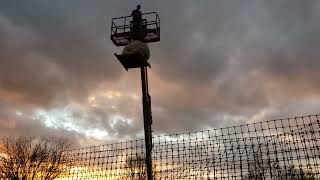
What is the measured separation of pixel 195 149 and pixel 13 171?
2361 cm

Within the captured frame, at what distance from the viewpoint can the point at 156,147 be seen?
9062 mm

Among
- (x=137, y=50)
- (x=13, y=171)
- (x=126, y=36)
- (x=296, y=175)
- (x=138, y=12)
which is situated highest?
(x=138, y=12)

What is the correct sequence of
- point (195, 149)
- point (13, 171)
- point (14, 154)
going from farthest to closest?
point (14, 154) < point (13, 171) < point (195, 149)

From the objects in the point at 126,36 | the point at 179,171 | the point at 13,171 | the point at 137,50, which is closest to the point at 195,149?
the point at 179,171

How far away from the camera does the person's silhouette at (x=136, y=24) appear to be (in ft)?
64.4

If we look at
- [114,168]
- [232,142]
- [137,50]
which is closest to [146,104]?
[137,50]

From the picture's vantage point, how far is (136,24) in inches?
786

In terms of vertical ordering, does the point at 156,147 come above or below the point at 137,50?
below

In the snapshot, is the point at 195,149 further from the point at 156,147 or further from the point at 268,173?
the point at 268,173

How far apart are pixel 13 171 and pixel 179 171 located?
23155 mm

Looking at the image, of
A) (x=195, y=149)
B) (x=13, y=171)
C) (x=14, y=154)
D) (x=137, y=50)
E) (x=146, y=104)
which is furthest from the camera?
(x=14, y=154)

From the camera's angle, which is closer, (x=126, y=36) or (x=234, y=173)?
(x=234, y=173)

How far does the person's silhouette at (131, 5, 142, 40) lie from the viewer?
64.4ft

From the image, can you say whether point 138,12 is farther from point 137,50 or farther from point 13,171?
point 13,171
